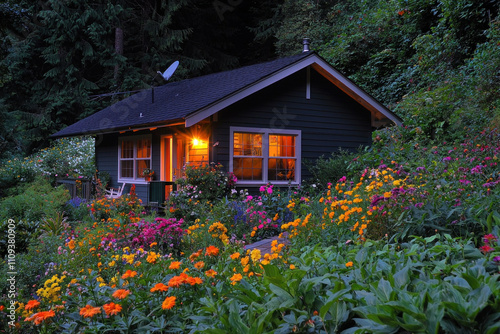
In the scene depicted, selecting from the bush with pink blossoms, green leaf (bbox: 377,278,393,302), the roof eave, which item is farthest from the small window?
green leaf (bbox: 377,278,393,302)

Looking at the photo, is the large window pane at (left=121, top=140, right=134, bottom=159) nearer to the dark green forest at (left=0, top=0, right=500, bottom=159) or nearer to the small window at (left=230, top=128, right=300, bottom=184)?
the dark green forest at (left=0, top=0, right=500, bottom=159)

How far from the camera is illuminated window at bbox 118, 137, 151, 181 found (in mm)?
13109

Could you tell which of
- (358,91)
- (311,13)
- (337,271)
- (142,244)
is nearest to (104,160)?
(358,91)

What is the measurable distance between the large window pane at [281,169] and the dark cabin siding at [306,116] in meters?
0.33

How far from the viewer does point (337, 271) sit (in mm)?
2486

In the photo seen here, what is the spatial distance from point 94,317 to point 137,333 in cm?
26

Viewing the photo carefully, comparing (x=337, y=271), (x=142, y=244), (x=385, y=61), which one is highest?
(x=385, y=61)

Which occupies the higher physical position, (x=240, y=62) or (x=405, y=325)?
(x=240, y=62)

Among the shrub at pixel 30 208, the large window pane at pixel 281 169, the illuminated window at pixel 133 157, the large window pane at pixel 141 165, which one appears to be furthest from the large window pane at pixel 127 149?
the large window pane at pixel 281 169

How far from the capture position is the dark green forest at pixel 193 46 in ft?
48.1

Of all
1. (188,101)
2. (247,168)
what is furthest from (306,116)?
(188,101)

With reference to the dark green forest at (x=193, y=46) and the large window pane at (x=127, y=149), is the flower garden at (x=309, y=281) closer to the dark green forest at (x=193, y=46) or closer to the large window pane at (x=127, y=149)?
the large window pane at (x=127, y=149)

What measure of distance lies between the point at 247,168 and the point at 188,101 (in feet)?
7.54

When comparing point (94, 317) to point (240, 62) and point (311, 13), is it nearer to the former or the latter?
point (311, 13)
